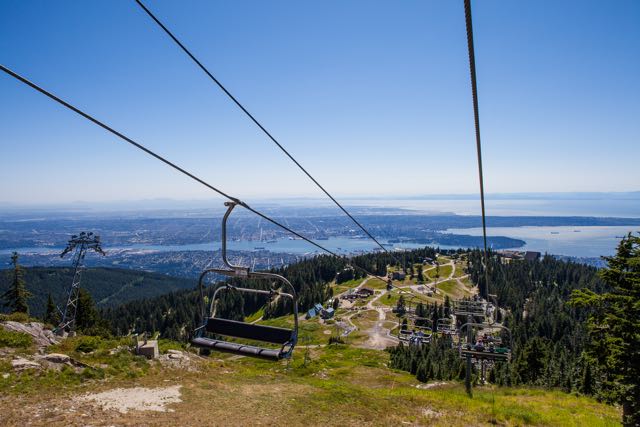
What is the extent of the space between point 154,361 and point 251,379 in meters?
5.80

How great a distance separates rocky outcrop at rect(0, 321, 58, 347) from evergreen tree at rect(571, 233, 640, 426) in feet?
100

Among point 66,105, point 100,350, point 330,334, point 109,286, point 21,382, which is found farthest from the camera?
Result: point 109,286

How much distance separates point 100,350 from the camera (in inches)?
803

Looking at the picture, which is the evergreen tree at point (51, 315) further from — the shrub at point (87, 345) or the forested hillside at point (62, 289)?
the forested hillside at point (62, 289)

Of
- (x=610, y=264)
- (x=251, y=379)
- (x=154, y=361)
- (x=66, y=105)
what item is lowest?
(x=251, y=379)

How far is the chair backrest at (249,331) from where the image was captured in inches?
422

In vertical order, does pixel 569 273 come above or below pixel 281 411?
below

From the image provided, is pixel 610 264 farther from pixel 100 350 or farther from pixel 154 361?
pixel 100 350

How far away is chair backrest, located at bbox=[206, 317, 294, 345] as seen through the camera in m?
10.7

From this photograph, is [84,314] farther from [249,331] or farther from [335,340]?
[249,331]

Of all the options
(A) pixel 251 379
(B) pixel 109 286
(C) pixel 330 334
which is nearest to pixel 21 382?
(A) pixel 251 379

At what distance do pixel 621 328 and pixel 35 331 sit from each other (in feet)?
110

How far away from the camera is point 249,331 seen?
37.0 feet

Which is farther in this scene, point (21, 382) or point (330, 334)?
point (330, 334)
